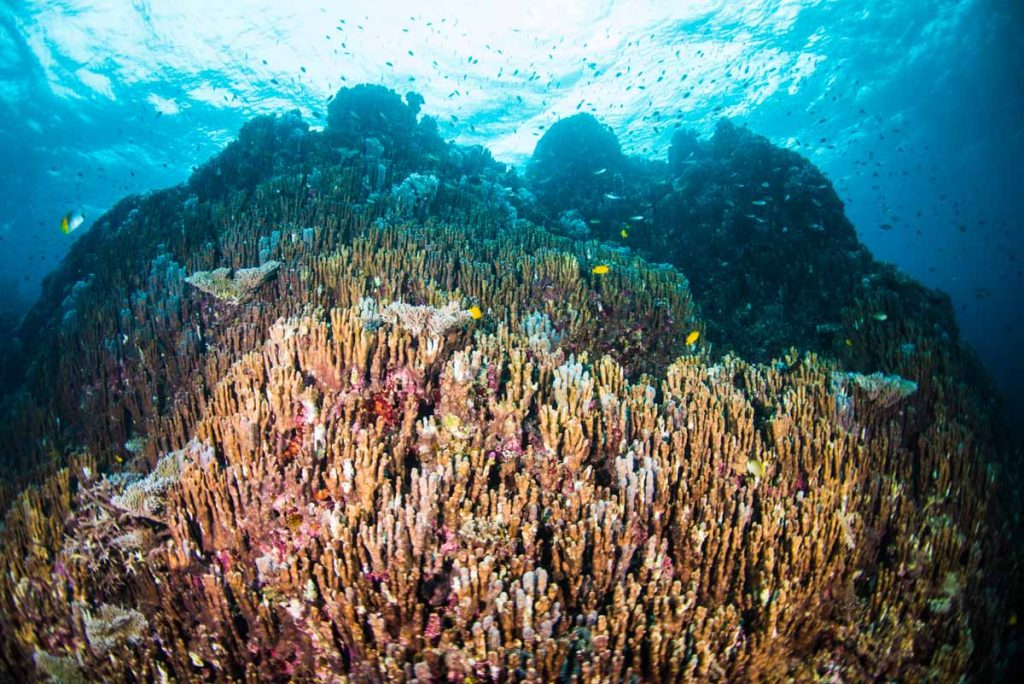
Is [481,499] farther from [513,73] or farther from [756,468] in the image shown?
[513,73]

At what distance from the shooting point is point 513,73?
2380 cm

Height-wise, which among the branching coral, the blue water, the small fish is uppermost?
the blue water

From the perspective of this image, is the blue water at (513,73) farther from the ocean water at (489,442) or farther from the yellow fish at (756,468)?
the yellow fish at (756,468)

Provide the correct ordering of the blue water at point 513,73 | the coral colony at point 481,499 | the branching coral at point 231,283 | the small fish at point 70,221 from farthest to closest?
1. the blue water at point 513,73
2. the small fish at point 70,221
3. the branching coral at point 231,283
4. the coral colony at point 481,499

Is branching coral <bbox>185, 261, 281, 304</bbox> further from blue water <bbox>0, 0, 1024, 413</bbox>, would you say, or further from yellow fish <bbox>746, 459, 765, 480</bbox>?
blue water <bbox>0, 0, 1024, 413</bbox>

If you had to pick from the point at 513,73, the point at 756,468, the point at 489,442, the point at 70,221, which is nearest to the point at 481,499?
the point at 489,442

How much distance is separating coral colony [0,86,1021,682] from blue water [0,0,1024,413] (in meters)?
17.9

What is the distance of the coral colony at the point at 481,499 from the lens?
7.75 feet

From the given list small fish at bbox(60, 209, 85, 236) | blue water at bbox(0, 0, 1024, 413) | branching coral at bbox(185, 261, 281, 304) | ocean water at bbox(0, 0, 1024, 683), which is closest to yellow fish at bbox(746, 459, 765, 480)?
ocean water at bbox(0, 0, 1024, 683)

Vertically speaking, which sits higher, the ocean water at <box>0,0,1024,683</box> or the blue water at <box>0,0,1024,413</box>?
the blue water at <box>0,0,1024,413</box>

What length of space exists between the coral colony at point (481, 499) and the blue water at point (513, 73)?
1787cm

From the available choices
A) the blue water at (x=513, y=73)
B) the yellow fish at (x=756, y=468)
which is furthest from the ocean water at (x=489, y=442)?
the blue water at (x=513, y=73)

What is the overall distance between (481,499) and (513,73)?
26.2 m

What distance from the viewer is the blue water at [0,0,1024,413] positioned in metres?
20.4
